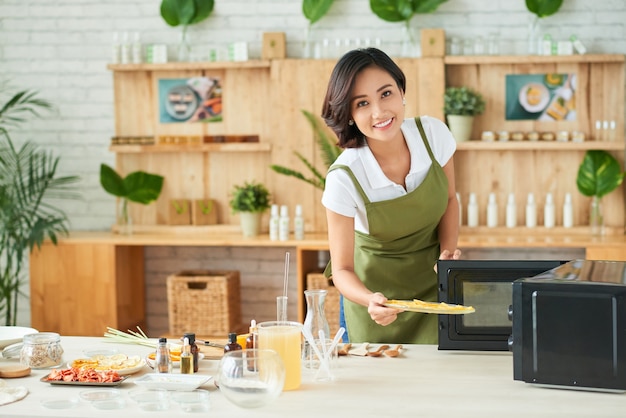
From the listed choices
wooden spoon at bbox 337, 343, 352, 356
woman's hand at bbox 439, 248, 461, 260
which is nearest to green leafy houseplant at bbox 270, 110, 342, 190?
woman's hand at bbox 439, 248, 461, 260

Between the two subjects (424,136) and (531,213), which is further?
(531,213)

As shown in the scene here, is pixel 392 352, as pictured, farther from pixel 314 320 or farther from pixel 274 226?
pixel 274 226

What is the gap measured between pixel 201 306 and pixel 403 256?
8.48 feet

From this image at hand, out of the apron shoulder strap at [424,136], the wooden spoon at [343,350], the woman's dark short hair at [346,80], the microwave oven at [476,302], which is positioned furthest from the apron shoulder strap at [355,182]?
the wooden spoon at [343,350]

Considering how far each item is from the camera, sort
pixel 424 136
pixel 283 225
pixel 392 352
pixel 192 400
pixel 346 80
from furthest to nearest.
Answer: pixel 283 225, pixel 424 136, pixel 346 80, pixel 392 352, pixel 192 400

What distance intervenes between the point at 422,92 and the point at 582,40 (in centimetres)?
107

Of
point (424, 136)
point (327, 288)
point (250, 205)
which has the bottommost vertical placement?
point (327, 288)

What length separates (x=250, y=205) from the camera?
18.4ft

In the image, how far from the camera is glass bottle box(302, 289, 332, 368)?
240 centimetres

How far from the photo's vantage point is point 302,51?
19.1 feet

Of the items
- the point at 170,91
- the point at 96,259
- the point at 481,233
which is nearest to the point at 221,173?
the point at 170,91

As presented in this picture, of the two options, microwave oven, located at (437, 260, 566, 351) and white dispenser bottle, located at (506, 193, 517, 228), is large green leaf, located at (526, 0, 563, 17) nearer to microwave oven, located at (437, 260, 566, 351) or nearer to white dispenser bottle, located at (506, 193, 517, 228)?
white dispenser bottle, located at (506, 193, 517, 228)

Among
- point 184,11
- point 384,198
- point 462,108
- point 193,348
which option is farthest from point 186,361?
point 184,11

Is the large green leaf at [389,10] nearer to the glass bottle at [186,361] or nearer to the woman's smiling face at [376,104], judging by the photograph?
the woman's smiling face at [376,104]
